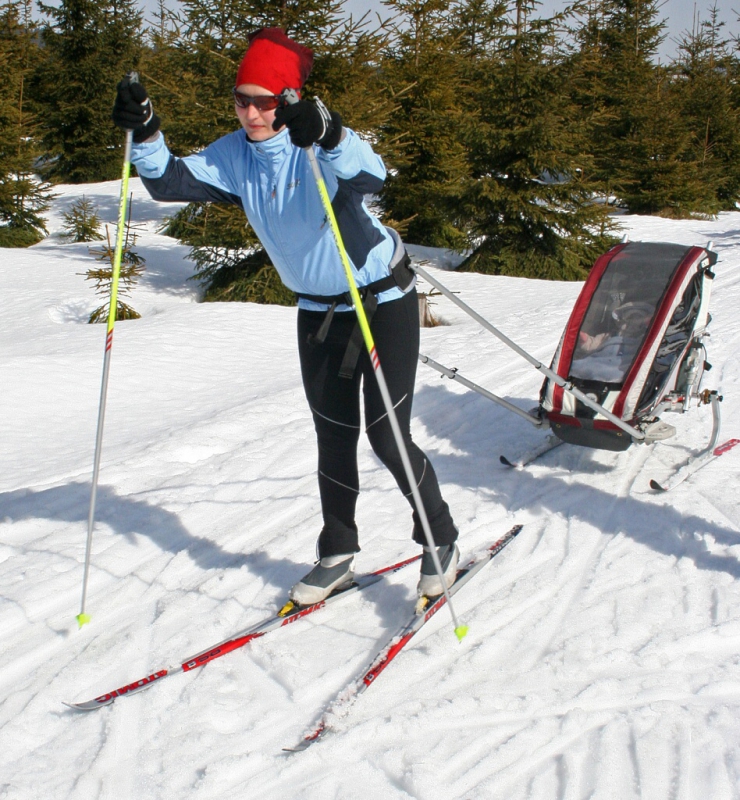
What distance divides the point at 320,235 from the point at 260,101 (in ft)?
1.55

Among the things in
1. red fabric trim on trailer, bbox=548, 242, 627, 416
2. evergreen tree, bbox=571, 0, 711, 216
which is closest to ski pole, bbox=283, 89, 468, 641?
red fabric trim on trailer, bbox=548, 242, 627, 416

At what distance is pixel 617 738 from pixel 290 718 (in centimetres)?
106

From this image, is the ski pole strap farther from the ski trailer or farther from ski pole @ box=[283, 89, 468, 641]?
the ski trailer

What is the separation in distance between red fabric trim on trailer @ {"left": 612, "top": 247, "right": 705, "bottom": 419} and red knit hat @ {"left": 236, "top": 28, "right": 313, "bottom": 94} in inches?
110

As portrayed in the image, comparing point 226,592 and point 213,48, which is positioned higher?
point 213,48

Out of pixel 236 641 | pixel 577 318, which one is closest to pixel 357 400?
pixel 236 641

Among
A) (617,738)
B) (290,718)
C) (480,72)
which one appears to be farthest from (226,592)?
(480,72)

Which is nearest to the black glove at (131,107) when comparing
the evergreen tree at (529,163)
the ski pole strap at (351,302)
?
the ski pole strap at (351,302)

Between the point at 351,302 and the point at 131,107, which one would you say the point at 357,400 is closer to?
the point at 351,302

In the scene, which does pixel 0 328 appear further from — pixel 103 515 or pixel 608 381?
pixel 608 381

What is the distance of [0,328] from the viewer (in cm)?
1028

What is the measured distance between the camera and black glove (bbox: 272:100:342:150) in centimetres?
228

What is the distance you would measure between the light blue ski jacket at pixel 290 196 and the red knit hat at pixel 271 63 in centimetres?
17

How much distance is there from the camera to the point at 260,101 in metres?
2.54
